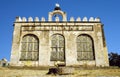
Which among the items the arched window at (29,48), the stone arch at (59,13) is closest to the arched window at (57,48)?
the arched window at (29,48)

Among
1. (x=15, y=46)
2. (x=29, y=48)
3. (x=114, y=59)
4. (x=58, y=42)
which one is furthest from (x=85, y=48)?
(x=114, y=59)

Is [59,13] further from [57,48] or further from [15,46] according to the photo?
[15,46]

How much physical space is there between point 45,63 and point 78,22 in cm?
722

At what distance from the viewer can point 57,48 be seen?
2506cm

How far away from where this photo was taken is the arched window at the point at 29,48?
2455cm

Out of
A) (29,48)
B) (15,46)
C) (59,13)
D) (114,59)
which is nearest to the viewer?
(15,46)

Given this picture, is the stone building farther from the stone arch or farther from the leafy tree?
the leafy tree

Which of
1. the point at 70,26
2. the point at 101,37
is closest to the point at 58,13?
the point at 70,26

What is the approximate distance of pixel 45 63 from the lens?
78.8 feet

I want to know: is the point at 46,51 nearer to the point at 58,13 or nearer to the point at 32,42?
the point at 32,42

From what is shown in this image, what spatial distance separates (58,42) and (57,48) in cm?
86

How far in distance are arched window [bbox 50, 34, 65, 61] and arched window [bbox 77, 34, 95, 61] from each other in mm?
2100

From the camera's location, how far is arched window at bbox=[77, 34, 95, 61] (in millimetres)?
24656

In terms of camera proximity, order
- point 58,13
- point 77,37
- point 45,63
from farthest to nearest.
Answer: point 58,13 → point 77,37 → point 45,63
